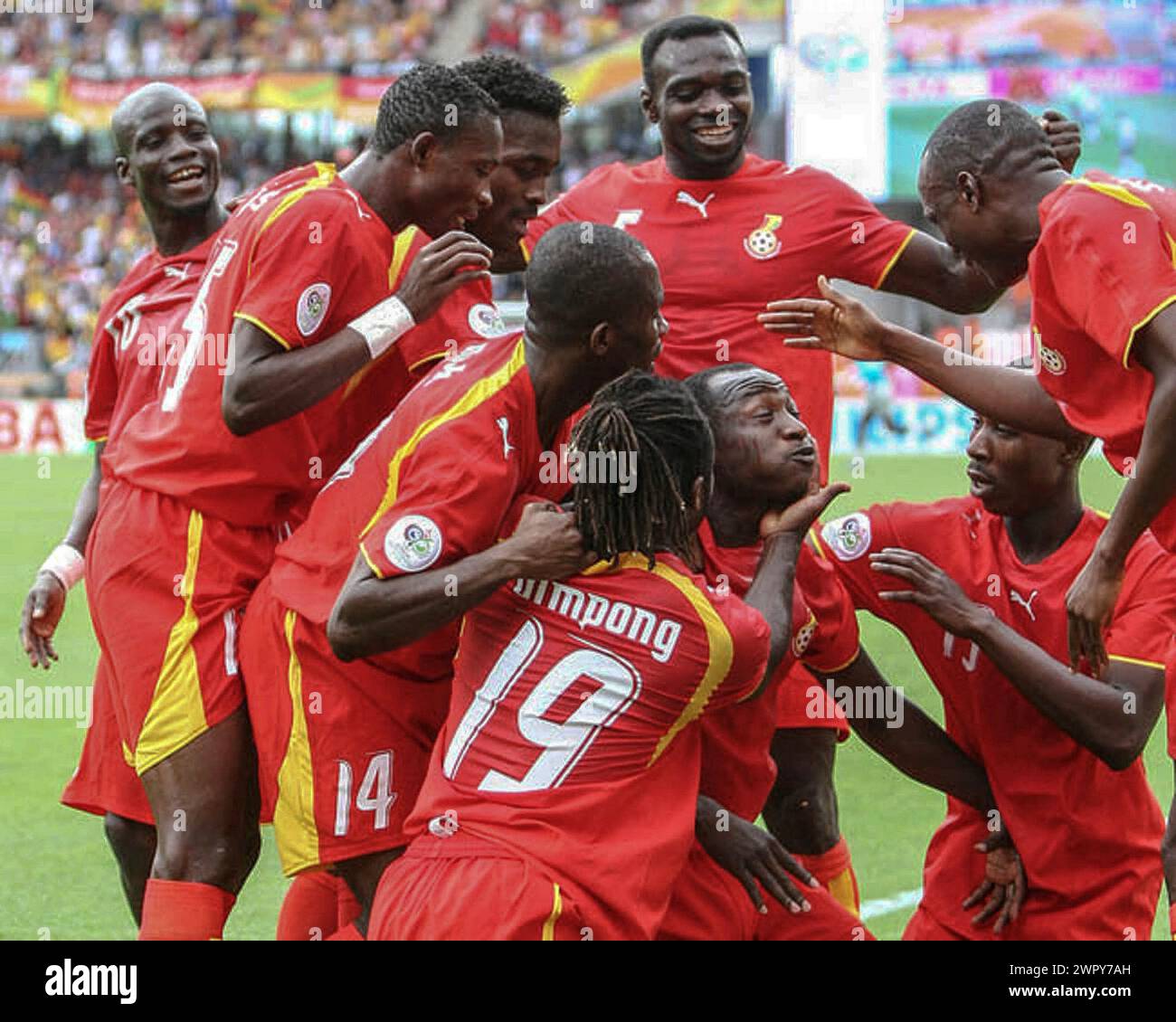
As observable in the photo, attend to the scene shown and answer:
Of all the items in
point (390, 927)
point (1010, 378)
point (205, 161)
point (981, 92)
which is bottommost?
point (981, 92)

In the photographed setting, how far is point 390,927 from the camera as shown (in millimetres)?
3582

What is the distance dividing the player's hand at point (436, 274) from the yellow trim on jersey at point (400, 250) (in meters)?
0.21

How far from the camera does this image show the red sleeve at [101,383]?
525cm

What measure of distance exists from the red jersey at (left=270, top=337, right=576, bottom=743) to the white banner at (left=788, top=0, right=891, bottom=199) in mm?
26572

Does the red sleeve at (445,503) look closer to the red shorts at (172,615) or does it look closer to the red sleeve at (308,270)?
the red sleeve at (308,270)

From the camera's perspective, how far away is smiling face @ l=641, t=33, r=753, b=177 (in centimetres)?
534

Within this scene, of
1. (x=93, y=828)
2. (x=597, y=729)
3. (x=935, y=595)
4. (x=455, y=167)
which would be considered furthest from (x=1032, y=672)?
(x=93, y=828)

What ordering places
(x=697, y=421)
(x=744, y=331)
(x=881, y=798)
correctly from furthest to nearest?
(x=881, y=798), (x=744, y=331), (x=697, y=421)

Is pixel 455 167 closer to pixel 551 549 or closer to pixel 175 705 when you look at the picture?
pixel 551 549

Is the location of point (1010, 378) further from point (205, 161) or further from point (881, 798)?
point (881, 798)

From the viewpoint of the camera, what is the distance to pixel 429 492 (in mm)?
3711

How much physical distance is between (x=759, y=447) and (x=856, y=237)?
1.45 meters
